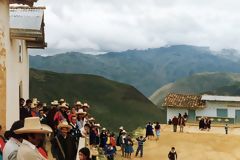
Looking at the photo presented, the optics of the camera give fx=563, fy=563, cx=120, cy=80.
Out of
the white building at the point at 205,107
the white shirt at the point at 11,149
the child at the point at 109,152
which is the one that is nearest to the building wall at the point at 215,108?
the white building at the point at 205,107

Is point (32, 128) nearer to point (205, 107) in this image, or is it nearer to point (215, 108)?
point (205, 107)

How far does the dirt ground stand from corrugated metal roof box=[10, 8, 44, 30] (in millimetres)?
13054

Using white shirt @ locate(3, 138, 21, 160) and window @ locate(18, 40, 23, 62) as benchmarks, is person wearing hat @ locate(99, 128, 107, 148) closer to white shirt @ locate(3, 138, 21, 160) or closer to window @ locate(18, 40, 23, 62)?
window @ locate(18, 40, 23, 62)

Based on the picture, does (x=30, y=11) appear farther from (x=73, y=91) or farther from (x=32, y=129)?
(x=73, y=91)

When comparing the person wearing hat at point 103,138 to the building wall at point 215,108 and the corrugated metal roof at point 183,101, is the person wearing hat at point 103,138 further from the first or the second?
the building wall at point 215,108

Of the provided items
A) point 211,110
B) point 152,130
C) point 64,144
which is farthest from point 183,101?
point 64,144

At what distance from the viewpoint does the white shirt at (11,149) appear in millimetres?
7027

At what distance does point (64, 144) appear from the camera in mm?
11031

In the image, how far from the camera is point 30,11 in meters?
25.7

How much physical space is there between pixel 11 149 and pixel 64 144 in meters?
3.94

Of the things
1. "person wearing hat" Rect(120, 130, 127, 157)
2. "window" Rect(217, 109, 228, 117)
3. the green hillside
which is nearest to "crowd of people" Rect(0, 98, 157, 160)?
"person wearing hat" Rect(120, 130, 127, 157)

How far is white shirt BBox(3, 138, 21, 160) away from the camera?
7.03 metres

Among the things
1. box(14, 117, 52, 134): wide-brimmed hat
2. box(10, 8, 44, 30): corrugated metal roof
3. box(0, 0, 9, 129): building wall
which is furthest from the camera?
box(10, 8, 44, 30): corrugated metal roof

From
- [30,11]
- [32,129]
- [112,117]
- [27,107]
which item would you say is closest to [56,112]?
[27,107]
